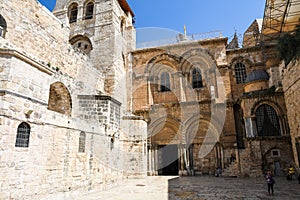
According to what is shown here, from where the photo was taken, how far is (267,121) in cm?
1242

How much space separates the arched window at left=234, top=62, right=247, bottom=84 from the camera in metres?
15.6

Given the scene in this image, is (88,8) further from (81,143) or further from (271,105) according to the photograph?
(271,105)

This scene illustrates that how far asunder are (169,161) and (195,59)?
834 centimetres

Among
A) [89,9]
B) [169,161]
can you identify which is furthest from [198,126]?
[89,9]

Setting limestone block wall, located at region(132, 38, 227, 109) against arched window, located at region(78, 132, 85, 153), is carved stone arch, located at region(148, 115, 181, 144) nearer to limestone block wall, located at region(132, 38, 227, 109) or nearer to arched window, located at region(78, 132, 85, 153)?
limestone block wall, located at region(132, 38, 227, 109)

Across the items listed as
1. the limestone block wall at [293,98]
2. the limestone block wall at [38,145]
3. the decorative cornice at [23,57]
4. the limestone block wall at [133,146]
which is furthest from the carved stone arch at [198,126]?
the decorative cornice at [23,57]

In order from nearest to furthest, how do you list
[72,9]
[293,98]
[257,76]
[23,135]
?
[23,135] → [293,98] → [257,76] → [72,9]

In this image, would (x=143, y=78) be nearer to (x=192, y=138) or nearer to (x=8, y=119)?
(x=192, y=138)

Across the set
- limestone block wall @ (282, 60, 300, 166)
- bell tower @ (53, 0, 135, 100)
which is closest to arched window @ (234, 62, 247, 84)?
limestone block wall @ (282, 60, 300, 166)

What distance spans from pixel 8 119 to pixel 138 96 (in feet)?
38.5

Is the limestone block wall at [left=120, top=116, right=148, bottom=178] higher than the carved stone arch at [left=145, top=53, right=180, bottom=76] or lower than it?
lower

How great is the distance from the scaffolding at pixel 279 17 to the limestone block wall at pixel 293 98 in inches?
173

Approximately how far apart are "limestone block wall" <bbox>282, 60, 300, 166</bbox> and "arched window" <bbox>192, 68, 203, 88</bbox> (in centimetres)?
568

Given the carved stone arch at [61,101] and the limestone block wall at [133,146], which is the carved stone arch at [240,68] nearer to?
the limestone block wall at [133,146]
